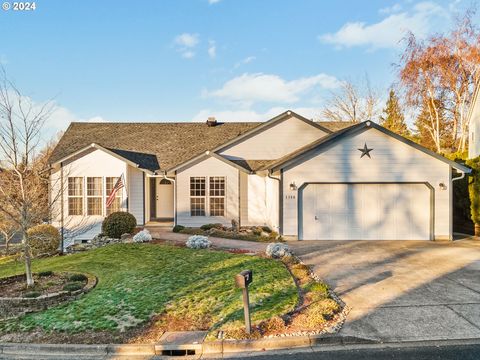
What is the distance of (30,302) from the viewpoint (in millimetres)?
6883

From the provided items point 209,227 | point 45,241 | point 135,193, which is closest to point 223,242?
point 209,227

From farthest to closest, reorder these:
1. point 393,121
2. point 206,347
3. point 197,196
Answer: point 393,121 → point 197,196 → point 206,347

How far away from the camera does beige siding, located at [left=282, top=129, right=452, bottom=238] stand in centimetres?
1302

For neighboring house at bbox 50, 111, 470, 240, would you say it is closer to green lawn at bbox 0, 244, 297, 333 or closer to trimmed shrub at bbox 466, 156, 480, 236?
trimmed shrub at bbox 466, 156, 480, 236

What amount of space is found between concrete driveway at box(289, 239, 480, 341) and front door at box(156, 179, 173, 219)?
9949 millimetres

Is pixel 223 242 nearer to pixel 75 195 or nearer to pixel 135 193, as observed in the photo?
pixel 135 193

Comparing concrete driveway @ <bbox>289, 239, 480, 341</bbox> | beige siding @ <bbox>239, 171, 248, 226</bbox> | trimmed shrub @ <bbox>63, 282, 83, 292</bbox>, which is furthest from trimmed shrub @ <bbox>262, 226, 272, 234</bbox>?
trimmed shrub @ <bbox>63, 282, 83, 292</bbox>

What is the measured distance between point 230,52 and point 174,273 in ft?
49.7

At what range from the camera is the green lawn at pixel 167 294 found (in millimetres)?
5828

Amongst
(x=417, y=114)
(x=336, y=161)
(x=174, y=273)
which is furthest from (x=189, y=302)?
(x=417, y=114)

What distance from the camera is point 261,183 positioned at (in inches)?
661

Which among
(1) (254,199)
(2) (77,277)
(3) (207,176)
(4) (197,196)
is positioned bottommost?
(2) (77,277)

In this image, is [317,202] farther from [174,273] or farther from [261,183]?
[174,273]

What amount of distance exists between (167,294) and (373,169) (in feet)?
32.2
